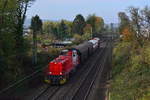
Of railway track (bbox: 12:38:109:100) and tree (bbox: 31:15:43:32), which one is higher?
tree (bbox: 31:15:43:32)

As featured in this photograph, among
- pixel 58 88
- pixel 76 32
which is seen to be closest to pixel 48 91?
pixel 58 88

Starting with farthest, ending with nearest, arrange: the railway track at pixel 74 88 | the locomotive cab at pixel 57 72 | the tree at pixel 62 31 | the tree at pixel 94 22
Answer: the tree at pixel 94 22 < the tree at pixel 62 31 < the locomotive cab at pixel 57 72 < the railway track at pixel 74 88

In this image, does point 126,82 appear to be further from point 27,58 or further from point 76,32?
point 76,32

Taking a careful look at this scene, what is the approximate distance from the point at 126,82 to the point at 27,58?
17.7 m

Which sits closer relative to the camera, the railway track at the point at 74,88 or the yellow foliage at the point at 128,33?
the railway track at the point at 74,88

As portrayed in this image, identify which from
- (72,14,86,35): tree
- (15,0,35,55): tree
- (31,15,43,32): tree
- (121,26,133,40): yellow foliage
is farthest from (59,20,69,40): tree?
(15,0,35,55): tree

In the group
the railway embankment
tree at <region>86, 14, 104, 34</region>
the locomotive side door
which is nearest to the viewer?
the railway embankment

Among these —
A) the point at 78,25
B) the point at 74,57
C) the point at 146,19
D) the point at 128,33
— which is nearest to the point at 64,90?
the point at 74,57

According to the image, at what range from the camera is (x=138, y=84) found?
24.0 m

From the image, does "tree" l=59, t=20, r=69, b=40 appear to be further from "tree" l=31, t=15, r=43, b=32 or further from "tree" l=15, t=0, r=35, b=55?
"tree" l=15, t=0, r=35, b=55

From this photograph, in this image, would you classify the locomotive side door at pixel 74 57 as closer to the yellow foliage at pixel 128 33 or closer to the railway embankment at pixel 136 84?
the railway embankment at pixel 136 84

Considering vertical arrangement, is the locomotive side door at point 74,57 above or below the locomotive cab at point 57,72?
above

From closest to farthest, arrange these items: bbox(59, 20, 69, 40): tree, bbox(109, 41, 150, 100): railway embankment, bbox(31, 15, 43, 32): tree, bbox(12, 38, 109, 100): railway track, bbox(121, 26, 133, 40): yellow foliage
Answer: bbox(109, 41, 150, 100): railway embankment
bbox(12, 38, 109, 100): railway track
bbox(31, 15, 43, 32): tree
bbox(121, 26, 133, 40): yellow foliage
bbox(59, 20, 69, 40): tree

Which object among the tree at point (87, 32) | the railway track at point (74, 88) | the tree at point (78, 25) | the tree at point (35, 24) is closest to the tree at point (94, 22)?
the tree at point (78, 25)
